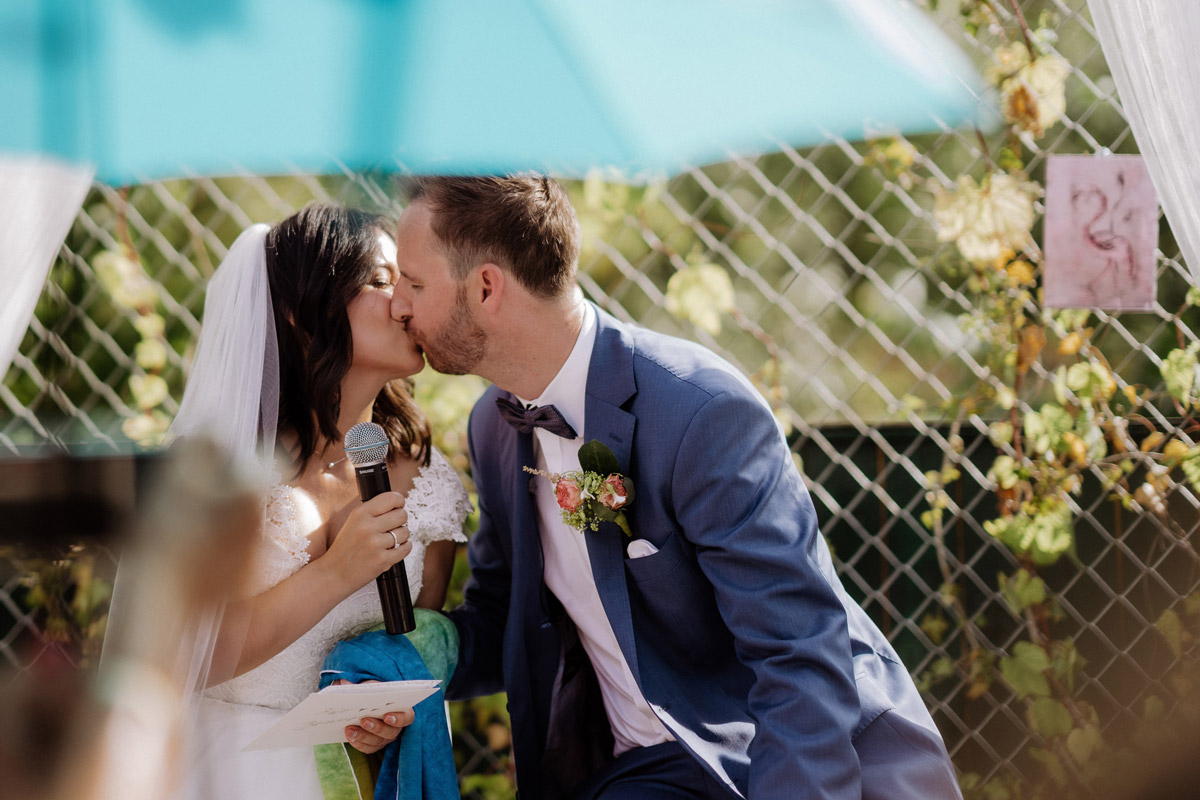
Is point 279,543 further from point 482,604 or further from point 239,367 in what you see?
point 482,604

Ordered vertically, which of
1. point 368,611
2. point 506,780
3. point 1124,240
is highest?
point 1124,240

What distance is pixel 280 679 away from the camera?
2.00 m

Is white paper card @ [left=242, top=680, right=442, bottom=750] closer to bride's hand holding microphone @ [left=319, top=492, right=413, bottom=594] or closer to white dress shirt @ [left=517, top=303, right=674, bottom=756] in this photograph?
bride's hand holding microphone @ [left=319, top=492, right=413, bottom=594]

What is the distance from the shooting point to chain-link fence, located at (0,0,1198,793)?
2748mm

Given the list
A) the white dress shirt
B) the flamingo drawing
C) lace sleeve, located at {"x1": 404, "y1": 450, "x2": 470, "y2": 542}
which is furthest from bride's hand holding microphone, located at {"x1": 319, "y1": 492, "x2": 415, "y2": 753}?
the flamingo drawing

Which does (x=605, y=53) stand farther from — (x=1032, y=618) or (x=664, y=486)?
(x=1032, y=618)

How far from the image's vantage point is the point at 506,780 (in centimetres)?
291

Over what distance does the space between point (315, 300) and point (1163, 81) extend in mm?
1695

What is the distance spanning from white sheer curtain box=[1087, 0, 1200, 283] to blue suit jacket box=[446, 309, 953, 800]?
2.89 ft

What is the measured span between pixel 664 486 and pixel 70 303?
2.17 m

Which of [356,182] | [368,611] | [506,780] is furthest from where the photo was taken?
[506,780]

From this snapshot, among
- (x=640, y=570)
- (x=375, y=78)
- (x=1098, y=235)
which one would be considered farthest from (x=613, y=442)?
(x=1098, y=235)

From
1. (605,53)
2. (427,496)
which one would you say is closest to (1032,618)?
(427,496)

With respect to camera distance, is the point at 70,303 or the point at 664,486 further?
the point at 70,303
